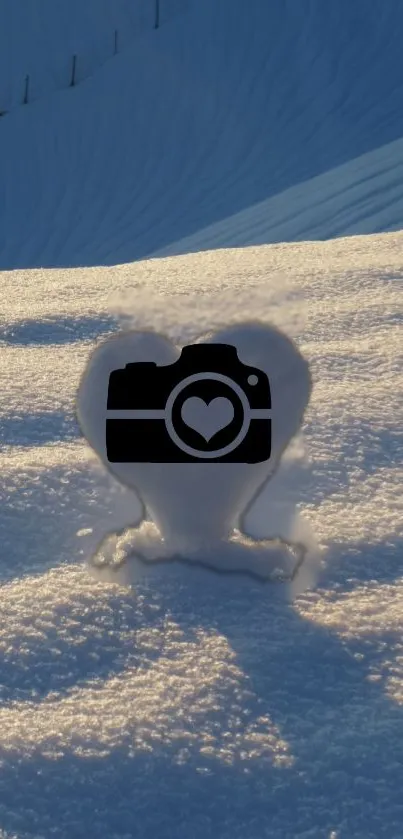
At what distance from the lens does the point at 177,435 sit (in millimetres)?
1334

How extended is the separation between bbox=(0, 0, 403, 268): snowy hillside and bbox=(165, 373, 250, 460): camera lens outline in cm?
522

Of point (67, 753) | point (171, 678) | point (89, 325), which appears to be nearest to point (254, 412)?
point (171, 678)

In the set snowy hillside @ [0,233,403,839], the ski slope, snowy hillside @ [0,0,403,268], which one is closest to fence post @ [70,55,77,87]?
snowy hillside @ [0,0,403,268]

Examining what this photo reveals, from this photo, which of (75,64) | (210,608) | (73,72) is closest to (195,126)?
(73,72)

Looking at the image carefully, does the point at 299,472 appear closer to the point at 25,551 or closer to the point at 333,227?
the point at 25,551

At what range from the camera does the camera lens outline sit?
1.31 meters

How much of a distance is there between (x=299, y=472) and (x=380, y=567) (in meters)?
0.31

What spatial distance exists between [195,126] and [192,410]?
23.1ft

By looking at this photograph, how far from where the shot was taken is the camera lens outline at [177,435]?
1.31 m

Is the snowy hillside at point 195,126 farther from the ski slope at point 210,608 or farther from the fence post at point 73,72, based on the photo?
the ski slope at point 210,608

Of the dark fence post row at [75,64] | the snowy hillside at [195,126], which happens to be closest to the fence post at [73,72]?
the dark fence post row at [75,64]

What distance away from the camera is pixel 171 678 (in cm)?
127

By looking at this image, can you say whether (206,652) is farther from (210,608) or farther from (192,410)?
(192,410)

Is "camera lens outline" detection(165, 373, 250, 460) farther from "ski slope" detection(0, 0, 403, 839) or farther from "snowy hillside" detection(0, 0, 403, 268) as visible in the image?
"snowy hillside" detection(0, 0, 403, 268)
